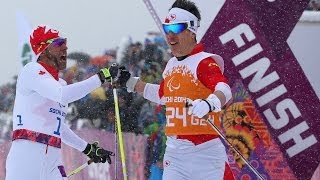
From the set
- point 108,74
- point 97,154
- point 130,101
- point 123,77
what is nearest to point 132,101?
point 130,101

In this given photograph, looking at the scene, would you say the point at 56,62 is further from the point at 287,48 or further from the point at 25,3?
the point at 25,3

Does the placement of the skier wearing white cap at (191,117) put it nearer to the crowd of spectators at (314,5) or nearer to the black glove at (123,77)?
the black glove at (123,77)

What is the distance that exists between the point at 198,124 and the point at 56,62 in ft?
3.58

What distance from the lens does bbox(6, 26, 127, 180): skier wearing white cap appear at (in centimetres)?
566

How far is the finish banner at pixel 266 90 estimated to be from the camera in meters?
7.91

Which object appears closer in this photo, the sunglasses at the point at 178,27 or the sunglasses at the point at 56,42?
the sunglasses at the point at 178,27

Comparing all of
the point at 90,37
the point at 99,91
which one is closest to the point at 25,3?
the point at 90,37

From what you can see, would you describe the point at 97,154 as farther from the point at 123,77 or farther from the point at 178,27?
the point at 178,27

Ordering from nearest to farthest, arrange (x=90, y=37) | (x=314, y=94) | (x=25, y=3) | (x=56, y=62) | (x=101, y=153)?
(x=56, y=62), (x=101, y=153), (x=314, y=94), (x=90, y=37), (x=25, y=3)

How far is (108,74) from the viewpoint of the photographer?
586 cm

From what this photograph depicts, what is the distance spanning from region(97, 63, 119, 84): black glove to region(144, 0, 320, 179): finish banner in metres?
2.25

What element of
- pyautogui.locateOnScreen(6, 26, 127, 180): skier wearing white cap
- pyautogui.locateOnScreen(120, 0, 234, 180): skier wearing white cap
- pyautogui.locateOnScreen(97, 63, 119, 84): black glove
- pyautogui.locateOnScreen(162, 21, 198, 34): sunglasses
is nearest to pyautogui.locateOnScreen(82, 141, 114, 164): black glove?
pyautogui.locateOnScreen(6, 26, 127, 180): skier wearing white cap

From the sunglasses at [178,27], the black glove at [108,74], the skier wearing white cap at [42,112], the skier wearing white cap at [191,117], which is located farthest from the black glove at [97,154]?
the sunglasses at [178,27]

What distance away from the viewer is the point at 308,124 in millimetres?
7941
